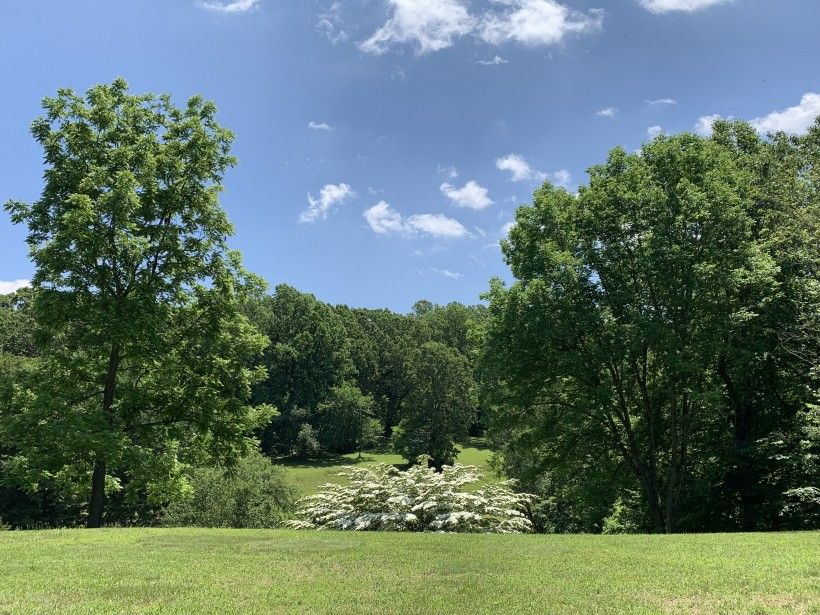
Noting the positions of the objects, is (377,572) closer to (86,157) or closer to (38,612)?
(38,612)

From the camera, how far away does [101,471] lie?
635 inches

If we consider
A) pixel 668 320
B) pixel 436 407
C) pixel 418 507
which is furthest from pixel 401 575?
pixel 436 407

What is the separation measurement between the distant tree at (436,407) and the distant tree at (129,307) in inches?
1689

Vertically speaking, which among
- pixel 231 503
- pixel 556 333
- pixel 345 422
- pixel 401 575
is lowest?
pixel 231 503

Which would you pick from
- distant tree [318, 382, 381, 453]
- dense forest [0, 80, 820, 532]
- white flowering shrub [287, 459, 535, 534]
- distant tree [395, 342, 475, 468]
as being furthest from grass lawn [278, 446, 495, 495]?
white flowering shrub [287, 459, 535, 534]

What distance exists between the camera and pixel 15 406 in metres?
16.1

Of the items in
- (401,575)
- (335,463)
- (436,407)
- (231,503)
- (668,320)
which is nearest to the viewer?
(401,575)

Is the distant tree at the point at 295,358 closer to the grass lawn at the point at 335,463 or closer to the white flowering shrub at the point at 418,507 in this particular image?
the grass lawn at the point at 335,463

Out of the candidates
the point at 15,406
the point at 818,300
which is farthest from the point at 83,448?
the point at 818,300

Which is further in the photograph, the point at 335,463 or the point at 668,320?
the point at 335,463

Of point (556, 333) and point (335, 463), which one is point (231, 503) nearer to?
point (556, 333)

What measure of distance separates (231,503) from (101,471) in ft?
32.5

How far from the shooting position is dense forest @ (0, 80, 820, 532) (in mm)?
15656

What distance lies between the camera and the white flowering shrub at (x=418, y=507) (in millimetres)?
17484
